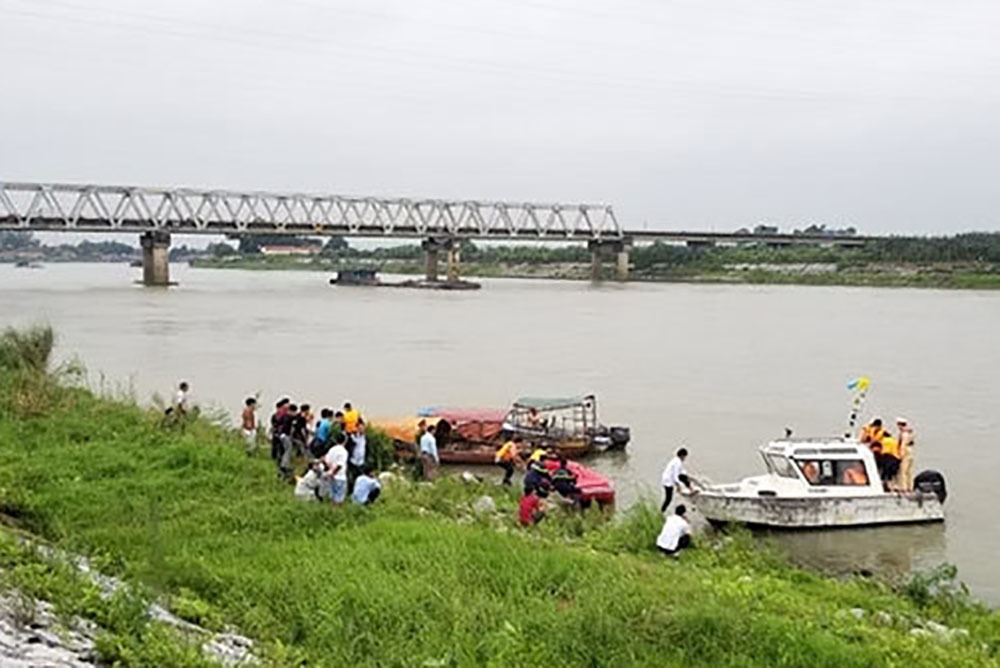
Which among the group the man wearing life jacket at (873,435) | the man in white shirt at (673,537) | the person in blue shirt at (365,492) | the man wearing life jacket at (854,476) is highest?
the person in blue shirt at (365,492)

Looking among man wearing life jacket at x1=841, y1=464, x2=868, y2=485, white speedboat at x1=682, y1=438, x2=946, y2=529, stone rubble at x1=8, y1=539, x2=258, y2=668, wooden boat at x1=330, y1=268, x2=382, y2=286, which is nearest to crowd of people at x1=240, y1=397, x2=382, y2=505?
stone rubble at x1=8, y1=539, x2=258, y2=668

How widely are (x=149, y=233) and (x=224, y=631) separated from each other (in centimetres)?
10625

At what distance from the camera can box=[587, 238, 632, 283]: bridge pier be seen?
139 m

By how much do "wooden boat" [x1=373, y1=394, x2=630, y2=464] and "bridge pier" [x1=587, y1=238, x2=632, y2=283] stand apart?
362 feet

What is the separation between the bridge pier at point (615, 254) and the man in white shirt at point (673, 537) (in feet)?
402

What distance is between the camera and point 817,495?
2069cm

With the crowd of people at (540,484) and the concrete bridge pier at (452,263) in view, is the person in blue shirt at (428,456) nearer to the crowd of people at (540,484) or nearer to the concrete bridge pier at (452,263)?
the crowd of people at (540,484)

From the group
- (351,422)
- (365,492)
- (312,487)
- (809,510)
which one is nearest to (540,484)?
(351,422)

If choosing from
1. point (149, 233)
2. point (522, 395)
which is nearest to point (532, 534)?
point (522, 395)

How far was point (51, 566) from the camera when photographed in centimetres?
1012

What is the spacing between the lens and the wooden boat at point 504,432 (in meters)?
26.0

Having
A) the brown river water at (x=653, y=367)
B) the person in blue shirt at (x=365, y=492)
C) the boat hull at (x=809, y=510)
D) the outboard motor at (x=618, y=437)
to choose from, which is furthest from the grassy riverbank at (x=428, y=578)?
the outboard motor at (x=618, y=437)

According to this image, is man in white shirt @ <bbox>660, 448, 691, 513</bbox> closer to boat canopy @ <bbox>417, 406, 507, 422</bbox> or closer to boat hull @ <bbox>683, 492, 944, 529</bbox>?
boat hull @ <bbox>683, 492, 944, 529</bbox>

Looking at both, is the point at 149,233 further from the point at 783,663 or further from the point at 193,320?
Answer: the point at 783,663
